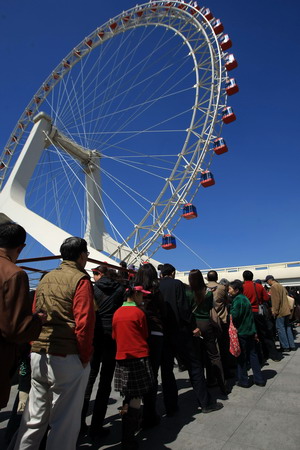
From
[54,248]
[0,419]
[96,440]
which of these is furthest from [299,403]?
[54,248]

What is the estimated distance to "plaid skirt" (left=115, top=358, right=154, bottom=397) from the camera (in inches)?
99.2

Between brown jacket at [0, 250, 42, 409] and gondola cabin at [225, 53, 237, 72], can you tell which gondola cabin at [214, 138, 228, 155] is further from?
brown jacket at [0, 250, 42, 409]

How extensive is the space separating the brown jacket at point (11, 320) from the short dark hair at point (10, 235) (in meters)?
0.21

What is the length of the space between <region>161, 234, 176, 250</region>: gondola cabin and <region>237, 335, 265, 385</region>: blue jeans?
11.9 m

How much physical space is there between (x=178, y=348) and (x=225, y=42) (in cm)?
1820

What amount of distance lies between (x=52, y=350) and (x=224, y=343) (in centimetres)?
356

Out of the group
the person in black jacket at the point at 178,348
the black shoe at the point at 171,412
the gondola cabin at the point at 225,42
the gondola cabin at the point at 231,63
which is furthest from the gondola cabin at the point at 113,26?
the black shoe at the point at 171,412

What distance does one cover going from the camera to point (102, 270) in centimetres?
358

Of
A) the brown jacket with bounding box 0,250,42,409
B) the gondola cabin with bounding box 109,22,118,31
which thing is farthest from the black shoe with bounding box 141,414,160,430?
the gondola cabin with bounding box 109,22,118,31

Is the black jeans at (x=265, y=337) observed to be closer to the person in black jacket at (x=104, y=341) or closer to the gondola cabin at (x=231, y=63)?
the person in black jacket at (x=104, y=341)

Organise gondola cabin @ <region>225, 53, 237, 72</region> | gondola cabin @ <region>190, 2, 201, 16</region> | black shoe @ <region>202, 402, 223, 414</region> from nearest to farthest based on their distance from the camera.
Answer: black shoe @ <region>202, 402, 223, 414</region> < gondola cabin @ <region>225, 53, 237, 72</region> < gondola cabin @ <region>190, 2, 201, 16</region>

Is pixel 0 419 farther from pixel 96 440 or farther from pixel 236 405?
pixel 236 405

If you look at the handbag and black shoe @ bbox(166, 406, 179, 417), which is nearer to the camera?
black shoe @ bbox(166, 406, 179, 417)

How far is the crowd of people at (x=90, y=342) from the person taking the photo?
1.78 metres
